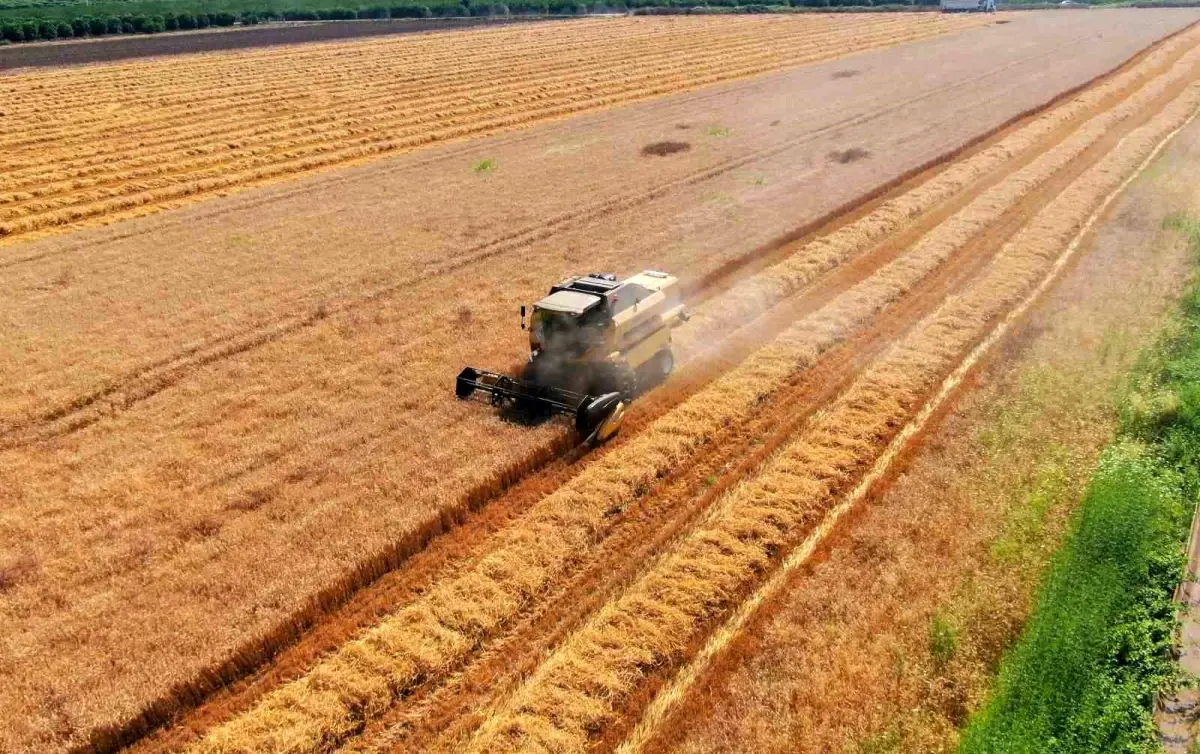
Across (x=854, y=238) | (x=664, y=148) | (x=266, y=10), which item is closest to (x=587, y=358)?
(x=854, y=238)

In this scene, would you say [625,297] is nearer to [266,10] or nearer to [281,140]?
[281,140]

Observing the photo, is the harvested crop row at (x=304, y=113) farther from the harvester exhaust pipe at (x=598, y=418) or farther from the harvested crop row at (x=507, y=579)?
the harvested crop row at (x=507, y=579)

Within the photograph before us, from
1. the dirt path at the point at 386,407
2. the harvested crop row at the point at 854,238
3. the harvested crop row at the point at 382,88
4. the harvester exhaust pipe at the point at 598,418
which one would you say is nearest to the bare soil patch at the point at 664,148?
the dirt path at the point at 386,407

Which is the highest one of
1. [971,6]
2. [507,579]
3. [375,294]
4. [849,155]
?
[971,6]

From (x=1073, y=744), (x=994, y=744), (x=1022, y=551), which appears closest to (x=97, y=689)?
(x=994, y=744)

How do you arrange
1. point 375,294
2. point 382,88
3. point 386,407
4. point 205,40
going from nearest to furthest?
point 386,407, point 375,294, point 382,88, point 205,40

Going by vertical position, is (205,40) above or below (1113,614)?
above

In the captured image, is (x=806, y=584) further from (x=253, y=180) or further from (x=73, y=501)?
(x=253, y=180)
